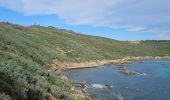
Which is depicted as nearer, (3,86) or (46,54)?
(3,86)

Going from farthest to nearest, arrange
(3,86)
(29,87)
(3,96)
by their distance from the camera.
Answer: (29,87) → (3,86) → (3,96)

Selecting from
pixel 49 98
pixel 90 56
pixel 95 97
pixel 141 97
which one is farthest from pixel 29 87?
pixel 90 56

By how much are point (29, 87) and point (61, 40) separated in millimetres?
89383

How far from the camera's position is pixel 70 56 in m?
90.6

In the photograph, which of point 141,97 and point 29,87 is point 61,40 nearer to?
point 141,97

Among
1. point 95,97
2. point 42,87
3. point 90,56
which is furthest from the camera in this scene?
point 90,56

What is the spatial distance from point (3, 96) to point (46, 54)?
59.0m

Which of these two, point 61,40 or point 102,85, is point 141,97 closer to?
point 102,85

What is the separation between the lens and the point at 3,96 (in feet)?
56.2

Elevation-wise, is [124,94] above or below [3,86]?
below

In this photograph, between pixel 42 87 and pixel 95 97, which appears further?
pixel 95 97

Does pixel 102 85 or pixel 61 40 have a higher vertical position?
pixel 61 40

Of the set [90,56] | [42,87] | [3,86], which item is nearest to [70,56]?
[90,56]

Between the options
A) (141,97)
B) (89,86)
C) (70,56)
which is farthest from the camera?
(70,56)
